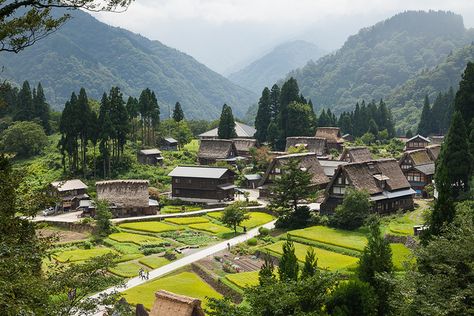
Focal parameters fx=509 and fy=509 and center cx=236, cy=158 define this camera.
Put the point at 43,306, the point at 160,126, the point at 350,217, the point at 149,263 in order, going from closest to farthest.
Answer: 1. the point at 43,306
2. the point at 149,263
3. the point at 350,217
4. the point at 160,126

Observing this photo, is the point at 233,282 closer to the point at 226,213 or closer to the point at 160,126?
the point at 226,213

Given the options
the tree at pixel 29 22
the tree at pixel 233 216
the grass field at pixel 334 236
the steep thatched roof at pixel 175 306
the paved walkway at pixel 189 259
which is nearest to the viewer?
the tree at pixel 29 22

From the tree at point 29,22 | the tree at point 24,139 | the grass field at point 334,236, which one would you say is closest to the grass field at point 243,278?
the grass field at point 334,236

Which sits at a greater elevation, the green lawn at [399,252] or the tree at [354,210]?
the tree at [354,210]

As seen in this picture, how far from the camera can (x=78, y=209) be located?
52156 mm

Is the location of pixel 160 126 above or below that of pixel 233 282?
above

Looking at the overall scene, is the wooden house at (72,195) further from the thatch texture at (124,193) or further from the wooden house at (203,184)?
the wooden house at (203,184)

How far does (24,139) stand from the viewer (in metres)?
66.7

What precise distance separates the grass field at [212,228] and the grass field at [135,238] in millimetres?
4432

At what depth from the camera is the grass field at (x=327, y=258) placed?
3055cm

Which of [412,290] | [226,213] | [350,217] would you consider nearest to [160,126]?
[226,213]

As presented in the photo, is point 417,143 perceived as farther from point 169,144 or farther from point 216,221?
point 216,221

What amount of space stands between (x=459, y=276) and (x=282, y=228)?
26.5 meters

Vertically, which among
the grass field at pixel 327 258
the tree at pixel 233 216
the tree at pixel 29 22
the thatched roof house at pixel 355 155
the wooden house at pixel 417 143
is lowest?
the grass field at pixel 327 258
